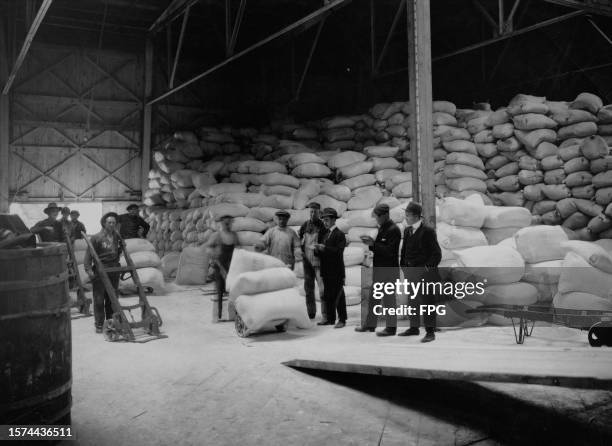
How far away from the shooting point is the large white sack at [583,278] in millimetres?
6047

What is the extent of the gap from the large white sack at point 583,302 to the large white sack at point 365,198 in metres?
3.76

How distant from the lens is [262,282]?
20.3 ft

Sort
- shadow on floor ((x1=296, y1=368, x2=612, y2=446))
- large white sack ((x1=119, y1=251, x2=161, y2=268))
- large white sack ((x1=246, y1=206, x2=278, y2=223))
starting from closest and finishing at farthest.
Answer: shadow on floor ((x1=296, y1=368, x2=612, y2=446)), large white sack ((x1=119, y1=251, x2=161, y2=268)), large white sack ((x1=246, y1=206, x2=278, y2=223))

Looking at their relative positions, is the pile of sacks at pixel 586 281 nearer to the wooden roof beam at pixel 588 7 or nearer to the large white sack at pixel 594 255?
the large white sack at pixel 594 255

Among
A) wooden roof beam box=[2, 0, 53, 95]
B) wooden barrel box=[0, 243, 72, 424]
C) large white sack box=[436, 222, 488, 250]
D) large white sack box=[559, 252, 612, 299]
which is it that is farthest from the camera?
wooden roof beam box=[2, 0, 53, 95]

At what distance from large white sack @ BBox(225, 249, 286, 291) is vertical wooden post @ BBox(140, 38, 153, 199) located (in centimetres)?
885

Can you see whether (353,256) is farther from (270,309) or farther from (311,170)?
(311,170)

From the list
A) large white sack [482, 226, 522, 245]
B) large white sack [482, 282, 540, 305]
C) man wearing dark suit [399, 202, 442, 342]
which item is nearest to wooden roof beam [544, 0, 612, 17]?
large white sack [482, 226, 522, 245]

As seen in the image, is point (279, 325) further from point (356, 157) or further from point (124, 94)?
point (124, 94)

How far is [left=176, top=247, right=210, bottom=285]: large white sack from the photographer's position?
10.4 metres

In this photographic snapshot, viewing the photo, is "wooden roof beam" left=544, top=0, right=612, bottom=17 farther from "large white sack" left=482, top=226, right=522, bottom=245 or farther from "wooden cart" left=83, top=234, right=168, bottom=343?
"wooden cart" left=83, top=234, right=168, bottom=343

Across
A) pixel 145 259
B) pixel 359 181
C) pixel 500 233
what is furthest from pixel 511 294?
pixel 145 259

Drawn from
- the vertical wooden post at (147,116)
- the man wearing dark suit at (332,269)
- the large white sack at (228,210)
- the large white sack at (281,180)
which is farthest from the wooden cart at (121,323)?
the vertical wooden post at (147,116)

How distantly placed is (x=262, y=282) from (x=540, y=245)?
3.34 meters
